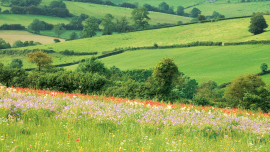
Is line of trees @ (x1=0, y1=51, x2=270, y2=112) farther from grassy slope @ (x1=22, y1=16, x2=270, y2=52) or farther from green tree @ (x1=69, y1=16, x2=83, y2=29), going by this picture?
green tree @ (x1=69, y1=16, x2=83, y2=29)

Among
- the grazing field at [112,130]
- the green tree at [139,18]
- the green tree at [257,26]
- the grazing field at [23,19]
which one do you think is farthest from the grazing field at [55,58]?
the grazing field at [112,130]

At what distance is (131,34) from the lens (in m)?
133

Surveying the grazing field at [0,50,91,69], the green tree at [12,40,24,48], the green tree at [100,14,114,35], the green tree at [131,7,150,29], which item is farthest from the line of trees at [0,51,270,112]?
the green tree at [131,7,150,29]

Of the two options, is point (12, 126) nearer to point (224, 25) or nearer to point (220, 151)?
point (220, 151)

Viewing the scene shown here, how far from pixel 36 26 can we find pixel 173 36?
7973 cm

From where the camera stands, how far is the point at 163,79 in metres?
32.4

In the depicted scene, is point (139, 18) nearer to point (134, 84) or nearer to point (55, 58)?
point (55, 58)

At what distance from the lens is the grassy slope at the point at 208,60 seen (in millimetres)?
75812

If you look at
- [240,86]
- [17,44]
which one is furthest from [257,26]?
[17,44]

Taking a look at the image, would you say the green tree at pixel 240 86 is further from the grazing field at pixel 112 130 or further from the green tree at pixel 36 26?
the green tree at pixel 36 26

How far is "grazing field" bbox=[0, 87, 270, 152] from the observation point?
23.5ft

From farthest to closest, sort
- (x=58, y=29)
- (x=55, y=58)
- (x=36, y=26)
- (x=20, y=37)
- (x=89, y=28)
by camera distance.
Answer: (x=58, y=29), (x=36, y=26), (x=89, y=28), (x=20, y=37), (x=55, y=58)

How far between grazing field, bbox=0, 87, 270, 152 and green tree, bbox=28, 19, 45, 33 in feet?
478

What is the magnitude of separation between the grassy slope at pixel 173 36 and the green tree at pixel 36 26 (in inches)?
1356
